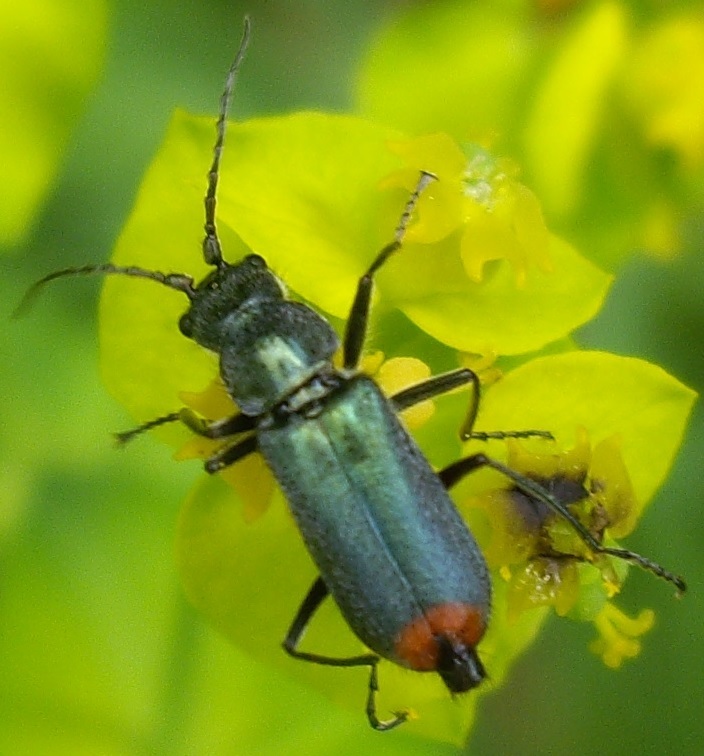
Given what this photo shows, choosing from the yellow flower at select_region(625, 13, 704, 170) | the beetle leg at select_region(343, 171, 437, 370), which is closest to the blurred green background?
the yellow flower at select_region(625, 13, 704, 170)

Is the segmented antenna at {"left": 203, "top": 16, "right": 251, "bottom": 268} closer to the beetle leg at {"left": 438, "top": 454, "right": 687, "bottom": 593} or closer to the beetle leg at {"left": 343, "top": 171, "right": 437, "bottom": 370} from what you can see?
the beetle leg at {"left": 343, "top": 171, "right": 437, "bottom": 370}

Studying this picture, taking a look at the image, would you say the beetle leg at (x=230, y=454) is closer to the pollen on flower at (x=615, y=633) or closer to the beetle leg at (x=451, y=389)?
the beetle leg at (x=451, y=389)

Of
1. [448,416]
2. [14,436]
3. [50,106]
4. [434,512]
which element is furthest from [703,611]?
[50,106]

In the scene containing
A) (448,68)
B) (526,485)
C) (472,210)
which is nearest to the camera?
(526,485)

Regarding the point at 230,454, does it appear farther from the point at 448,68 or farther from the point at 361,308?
the point at 448,68

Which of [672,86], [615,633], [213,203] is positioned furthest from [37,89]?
[615,633]


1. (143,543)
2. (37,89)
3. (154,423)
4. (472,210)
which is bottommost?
(143,543)

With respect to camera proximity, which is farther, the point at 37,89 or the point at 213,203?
the point at 37,89

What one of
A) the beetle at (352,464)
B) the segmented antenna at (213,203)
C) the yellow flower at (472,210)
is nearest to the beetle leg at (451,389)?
the beetle at (352,464)
